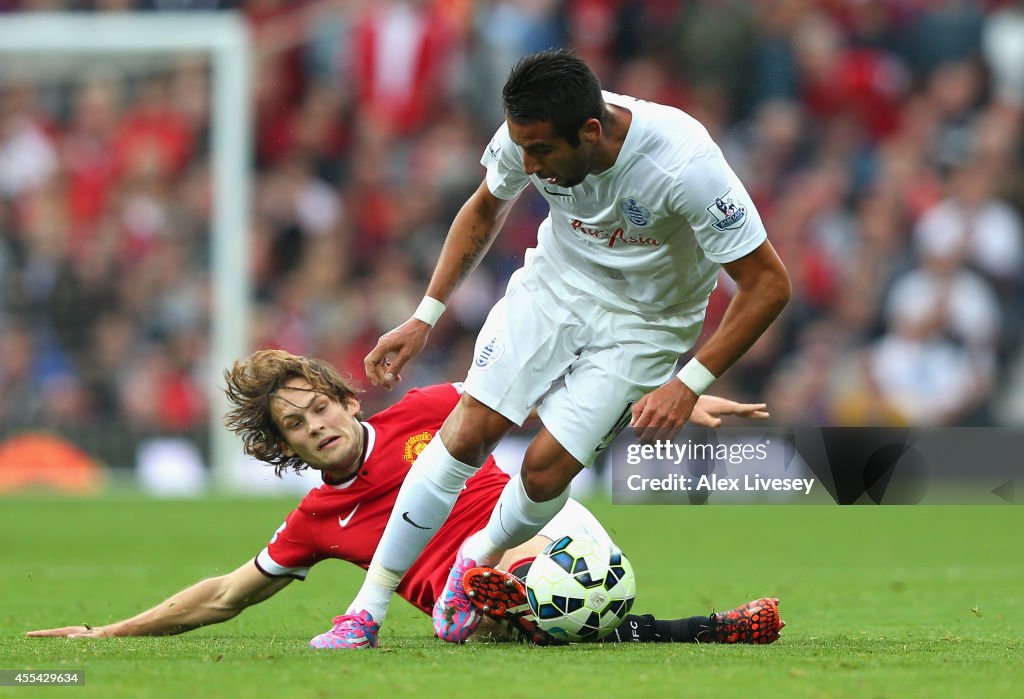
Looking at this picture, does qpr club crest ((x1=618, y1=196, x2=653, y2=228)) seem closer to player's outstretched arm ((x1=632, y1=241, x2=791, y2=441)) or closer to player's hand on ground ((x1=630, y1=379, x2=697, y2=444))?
player's outstretched arm ((x1=632, y1=241, x2=791, y2=441))

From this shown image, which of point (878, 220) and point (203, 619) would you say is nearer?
point (203, 619)

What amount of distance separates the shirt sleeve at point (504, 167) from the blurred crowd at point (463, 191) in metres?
7.00

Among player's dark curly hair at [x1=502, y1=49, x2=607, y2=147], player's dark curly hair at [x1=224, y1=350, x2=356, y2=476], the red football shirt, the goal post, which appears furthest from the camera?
the goal post

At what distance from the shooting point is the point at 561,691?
407cm

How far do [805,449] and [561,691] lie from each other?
8.89ft

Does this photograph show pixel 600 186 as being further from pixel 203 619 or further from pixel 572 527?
pixel 203 619

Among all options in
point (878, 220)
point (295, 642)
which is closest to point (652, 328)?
point (295, 642)

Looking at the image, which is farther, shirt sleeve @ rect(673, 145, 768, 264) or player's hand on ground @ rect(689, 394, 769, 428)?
player's hand on ground @ rect(689, 394, 769, 428)

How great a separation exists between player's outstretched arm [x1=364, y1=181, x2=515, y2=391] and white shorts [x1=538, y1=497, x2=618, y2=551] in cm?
74

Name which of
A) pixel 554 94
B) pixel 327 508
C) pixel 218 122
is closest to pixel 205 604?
pixel 327 508

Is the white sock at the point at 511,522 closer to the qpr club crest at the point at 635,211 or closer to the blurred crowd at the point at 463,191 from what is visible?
the qpr club crest at the point at 635,211

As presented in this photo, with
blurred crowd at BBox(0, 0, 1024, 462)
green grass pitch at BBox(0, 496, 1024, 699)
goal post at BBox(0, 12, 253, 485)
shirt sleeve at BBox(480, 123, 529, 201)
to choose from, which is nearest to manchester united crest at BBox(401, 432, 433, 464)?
green grass pitch at BBox(0, 496, 1024, 699)

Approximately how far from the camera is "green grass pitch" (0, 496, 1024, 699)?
427 centimetres

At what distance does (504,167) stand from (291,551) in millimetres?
1537
